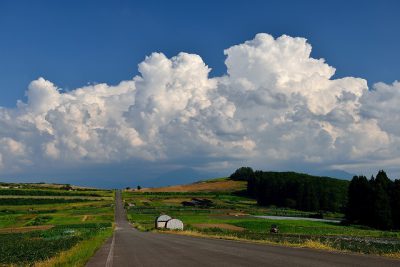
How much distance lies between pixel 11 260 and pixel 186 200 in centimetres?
16238

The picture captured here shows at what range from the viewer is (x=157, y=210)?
532 ft

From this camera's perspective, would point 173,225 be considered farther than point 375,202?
No

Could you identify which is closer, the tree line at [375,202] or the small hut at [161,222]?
the small hut at [161,222]

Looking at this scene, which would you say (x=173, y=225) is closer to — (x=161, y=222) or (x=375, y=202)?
(x=161, y=222)

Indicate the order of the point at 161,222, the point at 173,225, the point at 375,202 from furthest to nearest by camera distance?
the point at 375,202, the point at 161,222, the point at 173,225

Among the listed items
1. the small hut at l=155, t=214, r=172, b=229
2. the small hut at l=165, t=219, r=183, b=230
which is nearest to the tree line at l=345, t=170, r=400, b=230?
the small hut at l=165, t=219, r=183, b=230

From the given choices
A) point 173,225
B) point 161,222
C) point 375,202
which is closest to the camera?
point 173,225

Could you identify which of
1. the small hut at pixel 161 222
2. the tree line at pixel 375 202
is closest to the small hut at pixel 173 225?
the small hut at pixel 161 222

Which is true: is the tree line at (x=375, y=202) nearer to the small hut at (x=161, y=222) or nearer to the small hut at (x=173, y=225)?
the small hut at (x=173, y=225)

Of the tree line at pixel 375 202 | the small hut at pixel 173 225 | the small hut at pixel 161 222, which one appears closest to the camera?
the small hut at pixel 173 225

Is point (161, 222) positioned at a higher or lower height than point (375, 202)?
lower

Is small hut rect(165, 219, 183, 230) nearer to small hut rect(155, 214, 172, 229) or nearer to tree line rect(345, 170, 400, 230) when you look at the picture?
small hut rect(155, 214, 172, 229)

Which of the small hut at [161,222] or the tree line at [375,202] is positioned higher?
the tree line at [375,202]

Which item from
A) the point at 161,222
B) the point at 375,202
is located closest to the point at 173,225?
Answer: the point at 161,222
